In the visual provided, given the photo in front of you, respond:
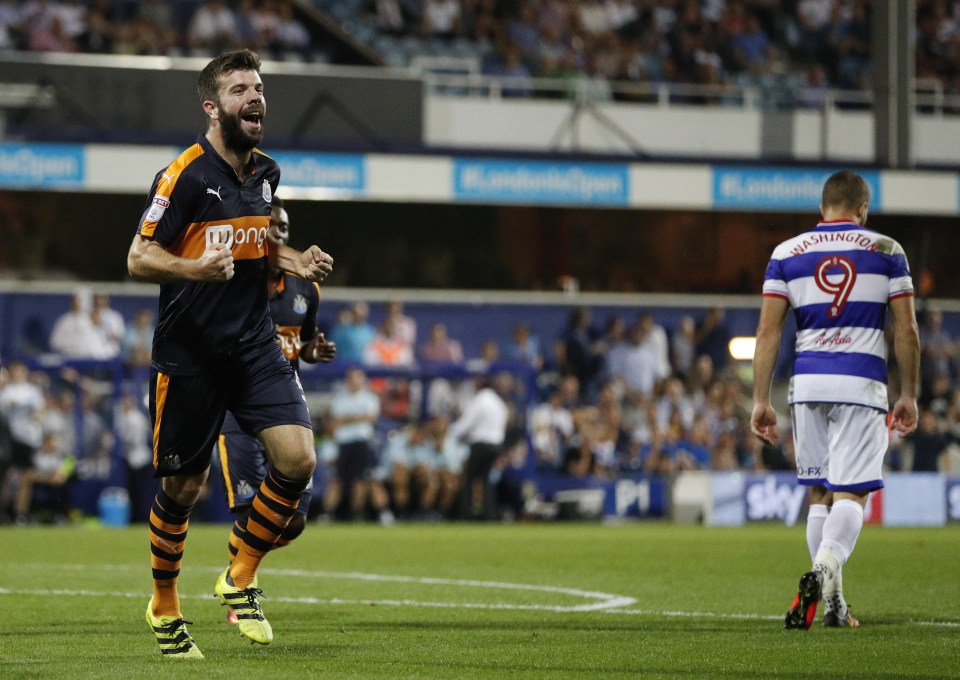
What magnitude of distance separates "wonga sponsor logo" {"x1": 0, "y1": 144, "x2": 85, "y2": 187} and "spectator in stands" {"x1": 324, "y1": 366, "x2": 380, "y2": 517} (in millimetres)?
4841

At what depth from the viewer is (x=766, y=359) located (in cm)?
800

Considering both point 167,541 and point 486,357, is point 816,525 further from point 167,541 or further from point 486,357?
point 486,357

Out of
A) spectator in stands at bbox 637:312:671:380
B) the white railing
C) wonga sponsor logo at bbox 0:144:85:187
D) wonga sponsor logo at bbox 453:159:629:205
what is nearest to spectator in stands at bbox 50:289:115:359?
wonga sponsor logo at bbox 0:144:85:187

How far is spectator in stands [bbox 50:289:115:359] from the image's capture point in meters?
21.6

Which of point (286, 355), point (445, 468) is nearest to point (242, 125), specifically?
point (286, 355)

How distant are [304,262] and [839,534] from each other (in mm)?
3011

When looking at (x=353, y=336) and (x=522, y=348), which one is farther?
(x=522, y=348)

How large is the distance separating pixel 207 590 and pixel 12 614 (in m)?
1.97

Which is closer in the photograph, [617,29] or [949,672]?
[949,672]

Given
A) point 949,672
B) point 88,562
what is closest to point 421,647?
point 949,672

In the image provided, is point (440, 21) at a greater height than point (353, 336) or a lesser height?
greater

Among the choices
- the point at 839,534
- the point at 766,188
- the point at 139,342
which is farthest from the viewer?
the point at 766,188

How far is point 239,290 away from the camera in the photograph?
21.9 feet

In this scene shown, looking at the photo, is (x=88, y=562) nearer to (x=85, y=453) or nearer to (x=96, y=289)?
(x=85, y=453)
